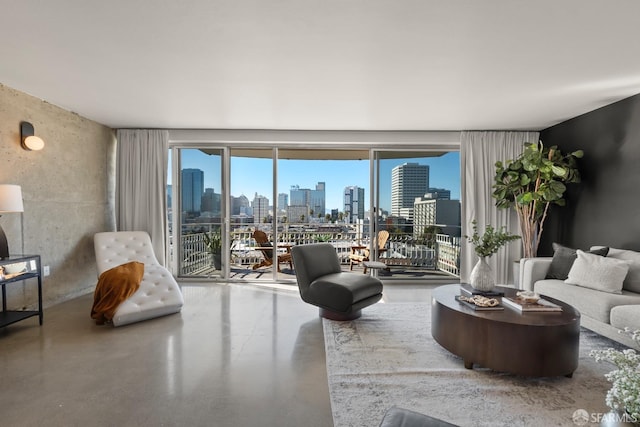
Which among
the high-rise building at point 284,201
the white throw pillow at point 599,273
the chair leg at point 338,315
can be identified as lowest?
the chair leg at point 338,315

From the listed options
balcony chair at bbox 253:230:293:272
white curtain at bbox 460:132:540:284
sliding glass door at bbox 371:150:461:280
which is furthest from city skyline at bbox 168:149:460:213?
balcony chair at bbox 253:230:293:272

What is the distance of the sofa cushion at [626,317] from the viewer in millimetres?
2508

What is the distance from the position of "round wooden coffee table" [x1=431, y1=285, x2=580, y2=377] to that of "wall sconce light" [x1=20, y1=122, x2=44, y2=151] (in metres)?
4.56

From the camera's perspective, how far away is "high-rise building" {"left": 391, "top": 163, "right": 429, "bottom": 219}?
559 cm


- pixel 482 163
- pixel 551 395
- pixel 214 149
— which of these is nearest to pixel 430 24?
pixel 551 395

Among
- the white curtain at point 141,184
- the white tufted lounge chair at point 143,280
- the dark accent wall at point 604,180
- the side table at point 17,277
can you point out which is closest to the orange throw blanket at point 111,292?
the white tufted lounge chair at point 143,280

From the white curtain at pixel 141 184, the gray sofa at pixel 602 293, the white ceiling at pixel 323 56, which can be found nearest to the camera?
the white ceiling at pixel 323 56

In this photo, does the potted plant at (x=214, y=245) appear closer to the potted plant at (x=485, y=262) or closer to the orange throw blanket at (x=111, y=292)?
the orange throw blanket at (x=111, y=292)

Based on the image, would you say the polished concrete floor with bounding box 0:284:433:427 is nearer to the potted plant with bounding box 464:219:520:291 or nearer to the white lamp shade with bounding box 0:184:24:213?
the white lamp shade with bounding box 0:184:24:213

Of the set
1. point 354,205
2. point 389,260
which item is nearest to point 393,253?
point 389,260

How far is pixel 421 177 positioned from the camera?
18.4 ft

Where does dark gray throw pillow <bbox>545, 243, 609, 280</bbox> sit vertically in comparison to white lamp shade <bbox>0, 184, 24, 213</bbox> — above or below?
below

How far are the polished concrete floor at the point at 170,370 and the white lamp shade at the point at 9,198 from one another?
119 centimetres

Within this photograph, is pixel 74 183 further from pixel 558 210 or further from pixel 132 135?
pixel 558 210
